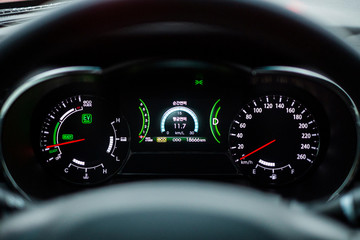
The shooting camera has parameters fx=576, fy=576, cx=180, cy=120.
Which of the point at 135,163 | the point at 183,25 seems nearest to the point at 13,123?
the point at 135,163

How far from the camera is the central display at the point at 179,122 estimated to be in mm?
2695

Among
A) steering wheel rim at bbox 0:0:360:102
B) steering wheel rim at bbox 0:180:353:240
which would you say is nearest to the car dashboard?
steering wheel rim at bbox 0:0:360:102

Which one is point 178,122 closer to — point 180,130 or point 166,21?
point 180,130

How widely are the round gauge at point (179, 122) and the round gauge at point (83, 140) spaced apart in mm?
187

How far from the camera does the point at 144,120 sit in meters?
2.70

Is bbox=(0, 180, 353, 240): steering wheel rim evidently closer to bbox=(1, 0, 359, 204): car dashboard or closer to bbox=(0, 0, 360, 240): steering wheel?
bbox=(0, 0, 360, 240): steering wheel

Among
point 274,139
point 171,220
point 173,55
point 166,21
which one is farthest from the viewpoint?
point 274,139

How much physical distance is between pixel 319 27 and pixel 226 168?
38.7 inches

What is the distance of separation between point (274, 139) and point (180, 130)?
1.43 ft

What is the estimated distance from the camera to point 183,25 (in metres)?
1.95

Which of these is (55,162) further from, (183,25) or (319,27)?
(319,27)

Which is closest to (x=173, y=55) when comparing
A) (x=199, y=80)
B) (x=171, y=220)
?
(x=199, y=80)

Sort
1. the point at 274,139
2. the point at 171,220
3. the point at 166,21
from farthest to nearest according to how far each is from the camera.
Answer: the point at 274,139 → the point at 166,21 → the point at 171,220

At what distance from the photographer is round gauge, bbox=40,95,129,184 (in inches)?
103
